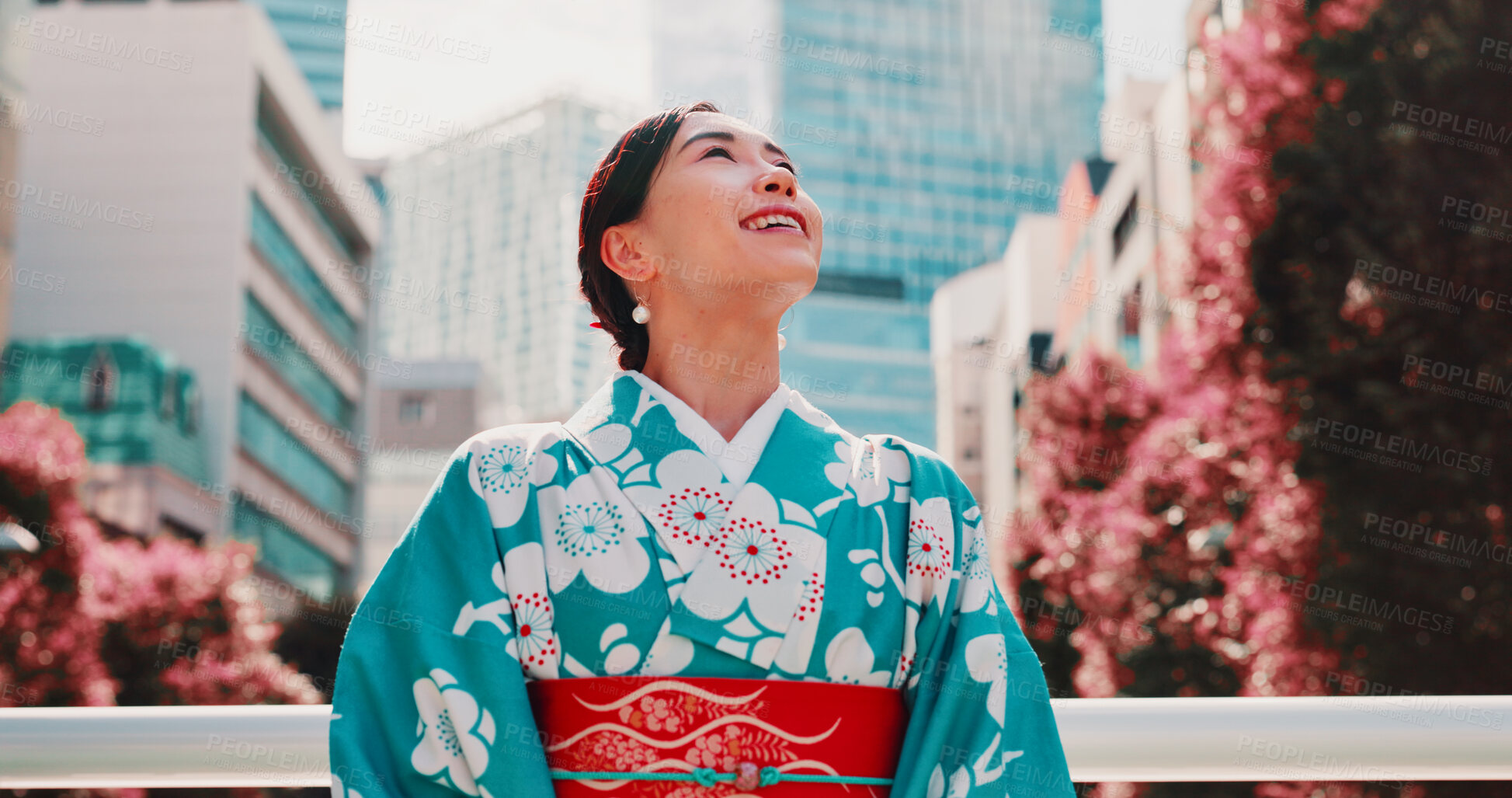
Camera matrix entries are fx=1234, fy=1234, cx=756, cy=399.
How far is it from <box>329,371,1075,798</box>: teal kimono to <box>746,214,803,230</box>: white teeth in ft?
1.11

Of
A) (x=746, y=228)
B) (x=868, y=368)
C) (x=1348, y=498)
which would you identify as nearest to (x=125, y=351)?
(x=1348, y=498)

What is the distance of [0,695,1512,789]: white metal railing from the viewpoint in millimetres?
1846

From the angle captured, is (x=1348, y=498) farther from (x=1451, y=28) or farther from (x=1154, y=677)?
(x=1154, y=677)

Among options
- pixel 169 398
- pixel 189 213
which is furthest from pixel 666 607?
pixel 189 213

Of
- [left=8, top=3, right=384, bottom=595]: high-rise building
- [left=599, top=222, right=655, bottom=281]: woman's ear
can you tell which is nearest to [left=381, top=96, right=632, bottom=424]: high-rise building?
[left=8, top=3, right=384, bottom=595]: high-rise building

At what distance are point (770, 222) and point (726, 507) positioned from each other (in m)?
0.48

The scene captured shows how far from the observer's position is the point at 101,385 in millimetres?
26344

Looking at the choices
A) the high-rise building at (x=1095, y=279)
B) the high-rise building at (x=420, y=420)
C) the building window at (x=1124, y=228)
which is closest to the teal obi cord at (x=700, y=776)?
the high-rise building at (x=1095, y=279)

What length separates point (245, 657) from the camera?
17328 mm

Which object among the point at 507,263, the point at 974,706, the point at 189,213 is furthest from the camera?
the point at 507,263

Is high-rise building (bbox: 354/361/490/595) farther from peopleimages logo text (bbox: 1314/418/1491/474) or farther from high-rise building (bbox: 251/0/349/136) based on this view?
peopleimages logo text (bbox: 1314/418/1491/474)

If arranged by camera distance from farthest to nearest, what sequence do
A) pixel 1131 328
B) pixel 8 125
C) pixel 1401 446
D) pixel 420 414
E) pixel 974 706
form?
pixel 420 414
pixel 1131 328
pixel 8 125
pixel 1401 446
pixel 974 706

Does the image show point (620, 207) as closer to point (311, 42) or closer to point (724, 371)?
point (724, 371)

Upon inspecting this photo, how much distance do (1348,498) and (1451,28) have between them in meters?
2.64
